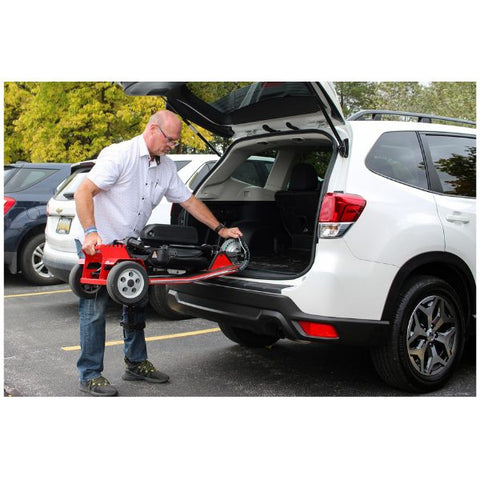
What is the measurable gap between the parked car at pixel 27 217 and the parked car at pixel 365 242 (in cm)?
430

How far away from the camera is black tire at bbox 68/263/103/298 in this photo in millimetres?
4109

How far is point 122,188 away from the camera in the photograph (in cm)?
427

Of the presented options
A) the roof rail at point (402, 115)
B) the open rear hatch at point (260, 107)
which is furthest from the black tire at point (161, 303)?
the roof rail at point (402, 115)

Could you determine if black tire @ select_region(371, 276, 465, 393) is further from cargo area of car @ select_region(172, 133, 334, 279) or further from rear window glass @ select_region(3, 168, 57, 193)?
rear window glass @ select_region(3, 168, 57, 193)

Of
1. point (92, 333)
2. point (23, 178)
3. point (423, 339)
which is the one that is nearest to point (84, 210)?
point (92, 333)

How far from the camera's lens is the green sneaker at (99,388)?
4258mm

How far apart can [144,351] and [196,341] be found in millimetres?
1127

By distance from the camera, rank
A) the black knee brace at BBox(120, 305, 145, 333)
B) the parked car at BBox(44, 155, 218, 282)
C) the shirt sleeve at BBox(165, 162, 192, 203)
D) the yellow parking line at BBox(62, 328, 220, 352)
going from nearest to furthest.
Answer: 1. the black knee brace at BBox(120, 305, 145, 333)
2. the shirt sleeve at BBox(165, 162, 192, 203)
3. the yellow parking line at BBox(62, 328, 220, 352)
4. the parked car at BBox(44, 155, 218, 282)

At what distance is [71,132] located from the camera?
691 inches

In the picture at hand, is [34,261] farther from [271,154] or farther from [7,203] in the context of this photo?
[271,154]

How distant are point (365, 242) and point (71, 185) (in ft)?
14.8

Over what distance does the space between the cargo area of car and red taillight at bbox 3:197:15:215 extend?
427 cm

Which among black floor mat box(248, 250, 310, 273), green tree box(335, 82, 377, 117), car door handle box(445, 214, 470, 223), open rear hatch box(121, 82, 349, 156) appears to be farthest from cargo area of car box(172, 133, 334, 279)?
green tree box(335, 82, 377, 117)

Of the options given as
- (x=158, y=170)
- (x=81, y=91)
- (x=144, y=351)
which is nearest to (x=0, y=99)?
(x=158, y=170)
